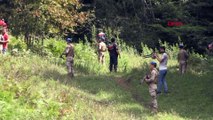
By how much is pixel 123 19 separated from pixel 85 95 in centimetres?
2123

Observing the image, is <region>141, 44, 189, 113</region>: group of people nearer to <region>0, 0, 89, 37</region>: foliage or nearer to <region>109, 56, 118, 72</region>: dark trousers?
<region>109, 56, 118, 72</region>: dark trousers

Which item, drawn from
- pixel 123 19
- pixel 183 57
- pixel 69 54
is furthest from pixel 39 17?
pixel 123 19

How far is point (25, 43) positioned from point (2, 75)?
12963 mm

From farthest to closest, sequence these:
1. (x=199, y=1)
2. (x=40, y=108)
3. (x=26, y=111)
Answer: (x=199, y=1) < (x=40, y=108) < (x=26, y=111)

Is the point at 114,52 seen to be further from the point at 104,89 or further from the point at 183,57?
the point at 104,89

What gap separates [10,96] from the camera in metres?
11.0

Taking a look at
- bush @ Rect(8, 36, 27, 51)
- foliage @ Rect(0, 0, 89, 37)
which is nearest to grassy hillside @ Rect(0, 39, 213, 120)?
bush @ Rect(8, 36, 27, 51)

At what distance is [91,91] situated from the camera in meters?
18.6

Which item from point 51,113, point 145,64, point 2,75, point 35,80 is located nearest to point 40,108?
point 51,113

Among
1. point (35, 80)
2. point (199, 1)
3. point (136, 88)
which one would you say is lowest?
point (136, 88)

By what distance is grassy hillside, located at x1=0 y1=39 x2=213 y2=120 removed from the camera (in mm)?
11141

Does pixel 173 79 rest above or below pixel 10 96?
below

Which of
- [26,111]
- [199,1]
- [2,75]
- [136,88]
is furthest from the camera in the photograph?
[199,1]

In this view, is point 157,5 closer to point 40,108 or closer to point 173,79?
point 173,79
